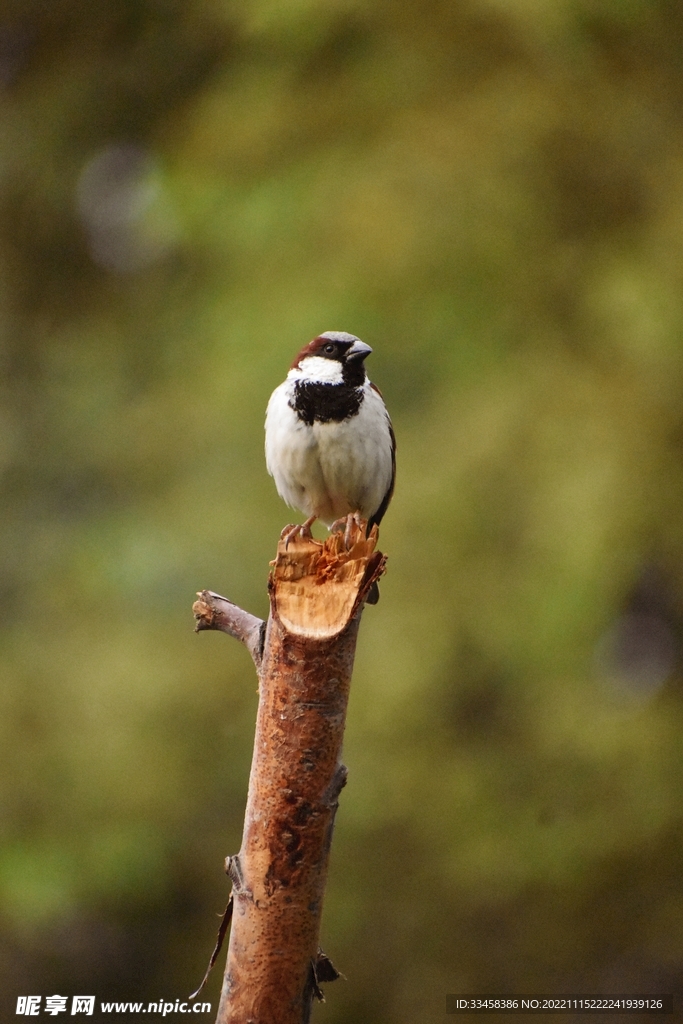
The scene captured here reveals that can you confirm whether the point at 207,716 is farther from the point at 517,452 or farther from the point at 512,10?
the point at 512,10

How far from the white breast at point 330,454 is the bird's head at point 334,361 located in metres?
0.06

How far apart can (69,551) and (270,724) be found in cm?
223

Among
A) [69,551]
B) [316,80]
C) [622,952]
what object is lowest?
[622,952]

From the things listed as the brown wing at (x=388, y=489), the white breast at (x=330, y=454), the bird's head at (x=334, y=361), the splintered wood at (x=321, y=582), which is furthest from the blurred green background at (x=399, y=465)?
the splintered wood at (x=321, y=582)

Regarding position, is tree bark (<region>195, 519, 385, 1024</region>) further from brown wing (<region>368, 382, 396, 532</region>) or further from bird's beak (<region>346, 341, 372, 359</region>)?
brown wing (<region>368, 382, 396, 532</region>)

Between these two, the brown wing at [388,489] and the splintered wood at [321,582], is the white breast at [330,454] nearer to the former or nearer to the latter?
the brown wing at [388,489]

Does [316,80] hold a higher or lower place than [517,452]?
higher

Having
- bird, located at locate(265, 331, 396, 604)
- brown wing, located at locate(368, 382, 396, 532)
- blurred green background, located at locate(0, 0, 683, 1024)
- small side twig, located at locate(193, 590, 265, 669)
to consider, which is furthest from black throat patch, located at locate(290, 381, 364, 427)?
blurred green background, located at locate(0, 0, 683, 1024)

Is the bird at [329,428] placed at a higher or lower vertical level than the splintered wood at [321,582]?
higher

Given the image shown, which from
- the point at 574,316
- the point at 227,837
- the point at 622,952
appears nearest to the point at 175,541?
the point at 227,837

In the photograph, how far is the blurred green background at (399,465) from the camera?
11.0 feet

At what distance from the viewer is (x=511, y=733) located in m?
3.40

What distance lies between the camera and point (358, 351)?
8.62 ft

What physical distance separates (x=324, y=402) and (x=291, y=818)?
4.00ft
